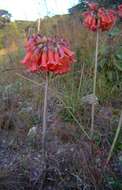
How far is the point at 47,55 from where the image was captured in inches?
95.0

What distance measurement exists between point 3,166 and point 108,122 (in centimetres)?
87

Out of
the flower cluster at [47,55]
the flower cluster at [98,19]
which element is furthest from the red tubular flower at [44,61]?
the flower cluster at [98,19]

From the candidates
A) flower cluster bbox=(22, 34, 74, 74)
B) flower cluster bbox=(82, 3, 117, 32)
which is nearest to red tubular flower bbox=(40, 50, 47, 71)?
flower cluster bbox=(22, 34, 74, 74)

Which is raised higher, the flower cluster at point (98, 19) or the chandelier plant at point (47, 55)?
the flower cluster at point (98, 19)

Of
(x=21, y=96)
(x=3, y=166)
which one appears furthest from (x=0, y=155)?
(x=21, y=96)

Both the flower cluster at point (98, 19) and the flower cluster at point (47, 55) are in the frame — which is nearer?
the flower cluster at point (47, 55)

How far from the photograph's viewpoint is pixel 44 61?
2.41m

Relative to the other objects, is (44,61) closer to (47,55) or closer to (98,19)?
(47,55)

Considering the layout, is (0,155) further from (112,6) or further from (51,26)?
(112,6)

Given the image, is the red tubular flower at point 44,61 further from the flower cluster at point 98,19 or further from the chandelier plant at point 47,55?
the flower cluster at point 98,19

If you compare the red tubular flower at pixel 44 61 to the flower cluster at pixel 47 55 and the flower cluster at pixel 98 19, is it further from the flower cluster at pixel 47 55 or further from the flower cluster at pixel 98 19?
the flower cluster at pixel 98 19

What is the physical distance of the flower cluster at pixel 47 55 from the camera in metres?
2.42

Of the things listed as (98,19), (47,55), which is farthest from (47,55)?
(98,19)

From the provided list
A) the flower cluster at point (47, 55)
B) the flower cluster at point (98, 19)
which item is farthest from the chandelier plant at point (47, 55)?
the flower cluster at point (98, 19)
